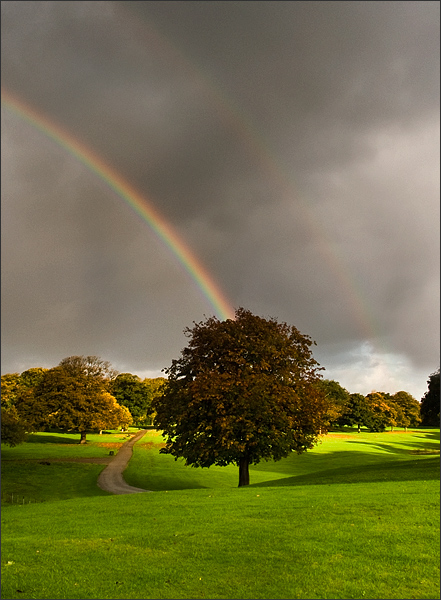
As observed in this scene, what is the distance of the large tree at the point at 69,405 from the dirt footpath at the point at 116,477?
35.8 feet

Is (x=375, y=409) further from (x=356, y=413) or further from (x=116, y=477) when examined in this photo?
(x=116, y=477)

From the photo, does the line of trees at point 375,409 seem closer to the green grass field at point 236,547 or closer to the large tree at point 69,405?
the large tree at point 69,405

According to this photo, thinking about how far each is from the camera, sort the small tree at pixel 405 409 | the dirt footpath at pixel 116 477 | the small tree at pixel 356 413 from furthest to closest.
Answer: the small tree at pixel 405 409 → the small tree at pixel 356 413 → the dirt footpath at pixel 116 477

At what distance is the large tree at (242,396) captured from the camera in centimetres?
3266

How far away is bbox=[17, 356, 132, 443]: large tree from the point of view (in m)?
86.7

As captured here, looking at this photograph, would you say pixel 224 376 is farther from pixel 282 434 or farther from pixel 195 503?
pixel 195 503

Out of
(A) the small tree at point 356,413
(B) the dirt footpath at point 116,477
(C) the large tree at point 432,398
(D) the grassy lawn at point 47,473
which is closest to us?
(D) the grassy lawn at point 47,473

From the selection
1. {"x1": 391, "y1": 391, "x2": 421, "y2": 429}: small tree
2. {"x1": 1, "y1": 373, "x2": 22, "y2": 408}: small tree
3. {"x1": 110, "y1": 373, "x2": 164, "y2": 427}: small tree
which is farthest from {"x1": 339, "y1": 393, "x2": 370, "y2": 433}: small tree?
{"x1": 1, "y1": 373, "x2": 22, "y2": 408}: small tree

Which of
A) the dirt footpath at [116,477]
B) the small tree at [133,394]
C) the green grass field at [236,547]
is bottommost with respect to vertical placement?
the dirt footpath at [116,477]

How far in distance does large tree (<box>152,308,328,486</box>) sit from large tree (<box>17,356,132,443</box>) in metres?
55.5

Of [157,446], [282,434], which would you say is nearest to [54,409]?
[157,446]

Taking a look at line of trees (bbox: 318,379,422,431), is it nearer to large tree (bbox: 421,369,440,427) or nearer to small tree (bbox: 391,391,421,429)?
small tree (bbox: 391,391,421,429)

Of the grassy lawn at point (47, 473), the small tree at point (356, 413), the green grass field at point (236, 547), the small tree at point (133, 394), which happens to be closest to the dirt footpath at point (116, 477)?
the grassy lawn at point (47, 473)

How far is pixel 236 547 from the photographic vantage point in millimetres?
13242
